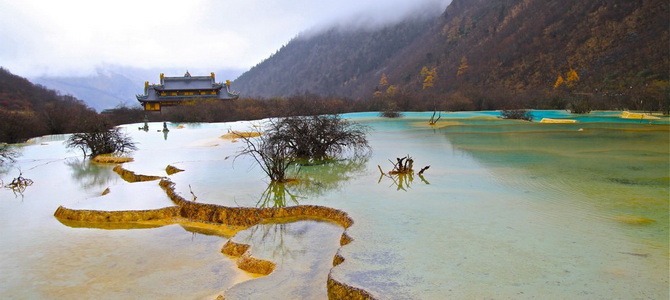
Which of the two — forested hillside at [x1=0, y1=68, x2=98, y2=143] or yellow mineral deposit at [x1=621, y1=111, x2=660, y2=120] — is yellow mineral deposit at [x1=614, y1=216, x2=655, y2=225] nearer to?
forested hillside at [x1=0, y1=68, x2=98, y2=143]

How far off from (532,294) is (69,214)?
621cm

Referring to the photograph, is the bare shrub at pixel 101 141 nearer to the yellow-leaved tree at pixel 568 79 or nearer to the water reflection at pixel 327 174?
the water reflection at pixel 327 174

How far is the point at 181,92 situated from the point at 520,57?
Result: 3274 centimetres

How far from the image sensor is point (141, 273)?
4578mm

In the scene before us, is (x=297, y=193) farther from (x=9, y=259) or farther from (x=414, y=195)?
(x=9, y=259)

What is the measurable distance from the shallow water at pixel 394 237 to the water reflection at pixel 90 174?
4.6 inches

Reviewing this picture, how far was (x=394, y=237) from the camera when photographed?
185 inches

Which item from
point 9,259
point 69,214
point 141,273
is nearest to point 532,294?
point 141,273

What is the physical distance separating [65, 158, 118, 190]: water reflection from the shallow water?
0.12 meters

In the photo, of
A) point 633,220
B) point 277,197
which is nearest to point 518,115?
point 633,220

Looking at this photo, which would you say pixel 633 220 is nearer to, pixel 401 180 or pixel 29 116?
pixel 401 180

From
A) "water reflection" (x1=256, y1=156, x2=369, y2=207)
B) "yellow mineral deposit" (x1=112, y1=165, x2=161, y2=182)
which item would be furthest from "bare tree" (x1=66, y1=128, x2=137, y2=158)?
"water reflection" (x1=256, y1=156, x2=369, y2=207)

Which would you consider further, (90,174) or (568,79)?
(568,79)

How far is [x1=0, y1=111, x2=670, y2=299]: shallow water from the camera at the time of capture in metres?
3.71
